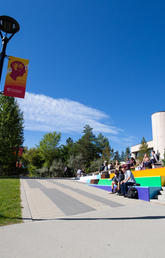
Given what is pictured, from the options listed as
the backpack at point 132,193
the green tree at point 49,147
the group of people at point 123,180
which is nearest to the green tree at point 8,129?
the green tree at point 49,147

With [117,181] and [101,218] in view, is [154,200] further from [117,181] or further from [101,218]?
[101,218]

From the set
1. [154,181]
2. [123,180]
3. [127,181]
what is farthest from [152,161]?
[127,181]

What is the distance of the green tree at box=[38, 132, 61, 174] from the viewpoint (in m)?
57.6

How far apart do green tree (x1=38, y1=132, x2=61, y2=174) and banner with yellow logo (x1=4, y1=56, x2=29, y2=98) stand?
53119 mm

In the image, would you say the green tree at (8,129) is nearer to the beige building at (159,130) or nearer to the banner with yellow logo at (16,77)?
the banner with yellow logo at (16,77)

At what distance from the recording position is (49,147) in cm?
5859

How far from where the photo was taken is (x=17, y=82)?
228 inches

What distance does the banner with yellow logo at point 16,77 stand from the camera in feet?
18.5

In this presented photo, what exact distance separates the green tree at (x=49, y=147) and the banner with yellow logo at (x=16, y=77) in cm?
5312

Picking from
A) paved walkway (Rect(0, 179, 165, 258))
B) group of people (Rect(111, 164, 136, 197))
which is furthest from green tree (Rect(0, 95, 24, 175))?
paved walkway (Rect(0, 179, 165, 258))

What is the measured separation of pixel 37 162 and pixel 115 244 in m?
59.3

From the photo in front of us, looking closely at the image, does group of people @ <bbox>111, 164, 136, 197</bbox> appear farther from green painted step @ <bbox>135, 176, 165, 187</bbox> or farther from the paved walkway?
the paved walkway

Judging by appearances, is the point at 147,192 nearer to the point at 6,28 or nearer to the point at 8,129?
the point at 6,28

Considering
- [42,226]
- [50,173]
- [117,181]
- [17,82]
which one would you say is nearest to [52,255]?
[42,226]
